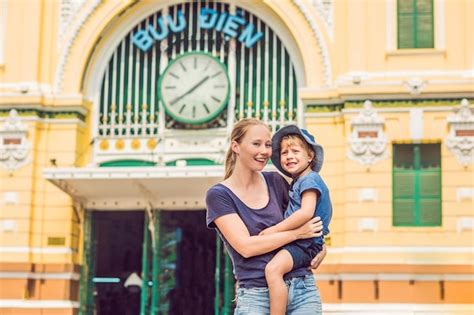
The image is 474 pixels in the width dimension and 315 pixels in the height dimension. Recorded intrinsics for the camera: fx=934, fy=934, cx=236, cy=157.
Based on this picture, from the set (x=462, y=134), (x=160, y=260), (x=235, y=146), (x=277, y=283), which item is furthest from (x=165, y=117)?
(x=277, y=283)

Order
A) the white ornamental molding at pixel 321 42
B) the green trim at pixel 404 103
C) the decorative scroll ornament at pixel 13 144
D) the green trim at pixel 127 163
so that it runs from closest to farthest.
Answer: the green trim at pixel 404 103 → the white ornamental molding at pixel 321 42 → the decorative scroll ornament at pixel 13 144 → the green trim at pixel 127 163

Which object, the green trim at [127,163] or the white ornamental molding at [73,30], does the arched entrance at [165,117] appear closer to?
the green trim at [127,163]

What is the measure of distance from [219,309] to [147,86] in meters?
4.94

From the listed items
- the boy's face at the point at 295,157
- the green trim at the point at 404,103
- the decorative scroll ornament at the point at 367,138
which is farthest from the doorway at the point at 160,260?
the boy's face at the point at 295,157

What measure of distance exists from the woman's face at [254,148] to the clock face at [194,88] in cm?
1368

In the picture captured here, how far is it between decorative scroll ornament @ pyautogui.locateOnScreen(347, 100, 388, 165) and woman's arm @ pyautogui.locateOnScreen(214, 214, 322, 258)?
12.7 m

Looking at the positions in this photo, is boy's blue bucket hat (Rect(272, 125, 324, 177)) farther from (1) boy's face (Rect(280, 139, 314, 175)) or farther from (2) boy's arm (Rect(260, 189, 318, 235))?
(2) boy's arm (Rect(260, 189, 318, 235))

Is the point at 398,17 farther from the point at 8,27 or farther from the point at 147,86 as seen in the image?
the point at 8,27

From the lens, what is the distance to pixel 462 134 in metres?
17.7

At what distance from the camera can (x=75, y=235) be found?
1917 cm

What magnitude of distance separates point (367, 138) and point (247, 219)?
12.8 meters

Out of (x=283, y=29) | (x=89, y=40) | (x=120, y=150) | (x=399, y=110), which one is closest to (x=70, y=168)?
(x=120, y=150)

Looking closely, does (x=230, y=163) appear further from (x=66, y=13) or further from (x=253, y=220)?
(x=66, y=13)

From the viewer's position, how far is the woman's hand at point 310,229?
16.9 ft
